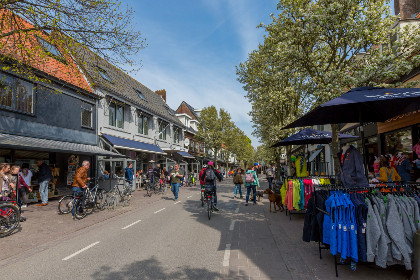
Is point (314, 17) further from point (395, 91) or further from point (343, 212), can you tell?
point (343, 212)

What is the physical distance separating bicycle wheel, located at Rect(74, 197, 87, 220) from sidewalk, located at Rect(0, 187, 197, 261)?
0.57ft

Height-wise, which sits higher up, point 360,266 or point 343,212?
point 343,212

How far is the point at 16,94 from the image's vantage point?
12.3 meters

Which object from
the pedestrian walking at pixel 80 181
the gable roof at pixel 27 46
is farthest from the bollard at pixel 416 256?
the gable roof at pixel 27 46

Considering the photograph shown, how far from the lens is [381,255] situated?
3.73m

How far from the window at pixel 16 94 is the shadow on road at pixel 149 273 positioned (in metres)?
10.5

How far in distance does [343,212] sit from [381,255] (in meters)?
0.70

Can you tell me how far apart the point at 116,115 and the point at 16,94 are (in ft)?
29.2

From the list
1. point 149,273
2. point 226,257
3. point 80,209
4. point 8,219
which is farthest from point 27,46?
point 226,257

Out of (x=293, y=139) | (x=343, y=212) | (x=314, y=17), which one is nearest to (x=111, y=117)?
(x=293, y=139)

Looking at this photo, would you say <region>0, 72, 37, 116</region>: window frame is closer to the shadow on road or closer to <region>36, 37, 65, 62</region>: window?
<region>36, 37, 65, 62</region>: window

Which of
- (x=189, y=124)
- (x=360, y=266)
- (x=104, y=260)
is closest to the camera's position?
(x=360, y=266)

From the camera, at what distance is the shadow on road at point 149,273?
13.8ft

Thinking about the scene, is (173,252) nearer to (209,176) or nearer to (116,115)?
(209,176)
